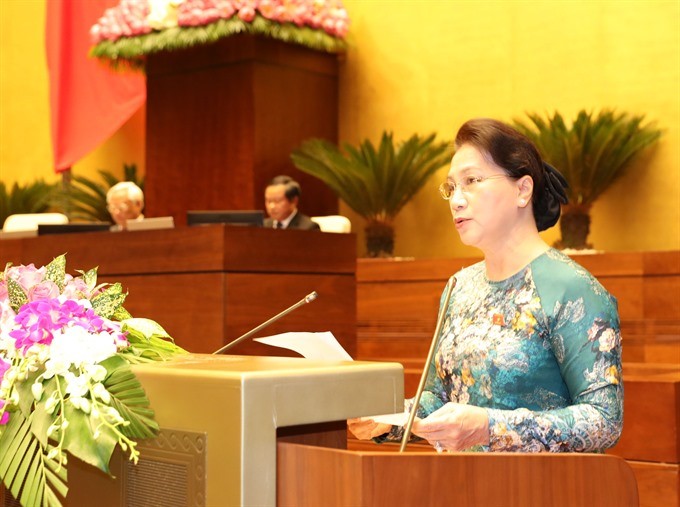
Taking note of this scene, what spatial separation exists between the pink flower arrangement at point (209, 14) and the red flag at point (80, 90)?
1.40m

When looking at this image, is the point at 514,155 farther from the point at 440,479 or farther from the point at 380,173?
the point at 380,173

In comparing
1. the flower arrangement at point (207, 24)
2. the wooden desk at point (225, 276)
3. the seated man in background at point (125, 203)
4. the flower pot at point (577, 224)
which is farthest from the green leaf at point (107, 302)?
the seated man in background at point (125, 203)

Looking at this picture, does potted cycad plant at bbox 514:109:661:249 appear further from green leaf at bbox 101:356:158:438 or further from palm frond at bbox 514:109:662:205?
green leaf at bbox 101:356:158:438

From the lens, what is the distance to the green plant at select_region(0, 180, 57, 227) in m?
9.33

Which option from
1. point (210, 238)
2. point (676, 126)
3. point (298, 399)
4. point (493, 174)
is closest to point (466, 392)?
point (493, 174)

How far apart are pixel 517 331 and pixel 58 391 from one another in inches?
41.1

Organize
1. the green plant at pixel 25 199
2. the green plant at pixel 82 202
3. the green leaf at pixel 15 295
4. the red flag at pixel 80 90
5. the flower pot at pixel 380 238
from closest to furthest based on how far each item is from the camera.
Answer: the green leaf at pixel 15 295
the flower pot at pixel 380 238
the green plant at pixel 82 202
the red flag at pixel 80 90
the green plant at pixel 25 199

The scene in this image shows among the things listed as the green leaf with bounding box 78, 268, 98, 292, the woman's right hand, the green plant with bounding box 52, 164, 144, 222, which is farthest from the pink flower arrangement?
the green leaf with bounding box 78, 268, 98, 292

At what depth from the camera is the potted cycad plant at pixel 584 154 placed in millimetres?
6176

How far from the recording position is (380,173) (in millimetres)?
7164

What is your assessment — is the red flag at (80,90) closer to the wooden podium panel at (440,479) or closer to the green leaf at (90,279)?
the green leaf at (90,279)

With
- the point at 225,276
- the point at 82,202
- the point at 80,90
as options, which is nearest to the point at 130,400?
the point at 225,276

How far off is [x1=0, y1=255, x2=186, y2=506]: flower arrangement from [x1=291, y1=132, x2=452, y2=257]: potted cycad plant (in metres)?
5.79

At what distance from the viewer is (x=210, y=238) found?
4.65 metres
